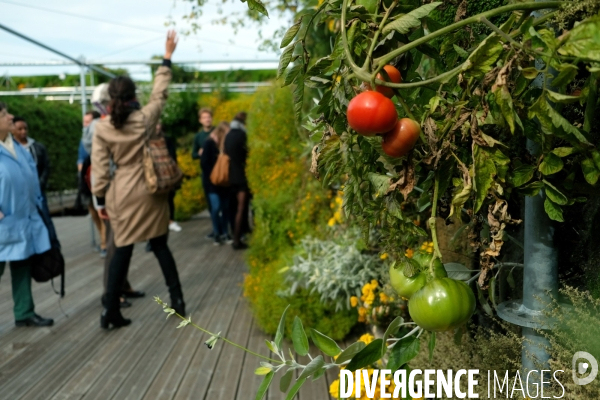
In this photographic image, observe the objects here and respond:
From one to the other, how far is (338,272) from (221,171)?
178 inches

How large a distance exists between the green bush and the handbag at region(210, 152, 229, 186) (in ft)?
3.49

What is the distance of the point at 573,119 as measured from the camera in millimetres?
1252

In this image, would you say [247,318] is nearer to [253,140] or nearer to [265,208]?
[265,208]

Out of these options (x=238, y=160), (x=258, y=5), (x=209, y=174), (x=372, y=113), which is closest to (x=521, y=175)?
(x=372, y=113)

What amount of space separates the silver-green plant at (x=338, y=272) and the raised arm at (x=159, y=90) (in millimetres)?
1500

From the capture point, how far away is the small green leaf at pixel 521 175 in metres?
0.99

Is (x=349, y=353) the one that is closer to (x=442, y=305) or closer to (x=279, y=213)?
(x=442, y=305)

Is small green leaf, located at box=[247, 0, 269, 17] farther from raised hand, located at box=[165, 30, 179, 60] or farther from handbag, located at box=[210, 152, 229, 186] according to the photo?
handbag, located at box=[210, 152, 229, 186]

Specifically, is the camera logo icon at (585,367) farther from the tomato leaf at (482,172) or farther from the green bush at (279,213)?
the green bush at (279,213)

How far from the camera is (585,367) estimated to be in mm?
1167

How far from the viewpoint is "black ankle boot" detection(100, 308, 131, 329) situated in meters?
4.35

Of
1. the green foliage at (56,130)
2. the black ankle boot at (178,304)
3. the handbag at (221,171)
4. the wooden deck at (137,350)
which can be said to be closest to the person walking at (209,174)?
the handbag at (221,171)

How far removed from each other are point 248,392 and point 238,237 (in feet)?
15.4

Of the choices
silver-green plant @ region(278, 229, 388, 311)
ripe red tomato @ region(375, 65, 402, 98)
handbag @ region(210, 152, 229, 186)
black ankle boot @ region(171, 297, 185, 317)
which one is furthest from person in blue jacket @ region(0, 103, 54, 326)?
ripe red tomato @ region(375, 65, 402, 98)
